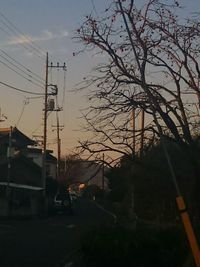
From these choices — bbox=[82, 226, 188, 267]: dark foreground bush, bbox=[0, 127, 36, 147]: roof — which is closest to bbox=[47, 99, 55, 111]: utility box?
bbox=[0, 127, 36, 147]: roof

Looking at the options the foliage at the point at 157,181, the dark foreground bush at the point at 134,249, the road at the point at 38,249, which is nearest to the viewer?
the dark foreground bush at the point at 134,249

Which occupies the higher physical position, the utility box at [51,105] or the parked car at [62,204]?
the utility box at [51,105]

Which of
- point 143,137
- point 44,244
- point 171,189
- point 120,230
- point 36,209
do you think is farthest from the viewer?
point 36,209

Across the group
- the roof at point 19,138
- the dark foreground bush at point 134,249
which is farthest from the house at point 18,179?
the dark foreground bush at point 134,249

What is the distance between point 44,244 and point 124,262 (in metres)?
13.4

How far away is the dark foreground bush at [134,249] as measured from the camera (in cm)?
1252

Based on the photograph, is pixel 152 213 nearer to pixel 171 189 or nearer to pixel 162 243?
pixel 171 189

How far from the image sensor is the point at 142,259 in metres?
12.5

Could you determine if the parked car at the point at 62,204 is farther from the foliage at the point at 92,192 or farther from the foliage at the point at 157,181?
the foliage at the point at 92,192

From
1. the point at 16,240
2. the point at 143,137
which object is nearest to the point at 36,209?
the point at 16,240

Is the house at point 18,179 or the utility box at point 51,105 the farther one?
the utility box at point 51,105

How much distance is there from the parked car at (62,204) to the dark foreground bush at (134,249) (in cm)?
4517

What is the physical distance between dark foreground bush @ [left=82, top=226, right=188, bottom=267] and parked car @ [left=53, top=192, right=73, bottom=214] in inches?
1778

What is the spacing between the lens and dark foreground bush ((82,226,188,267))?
12516mm
